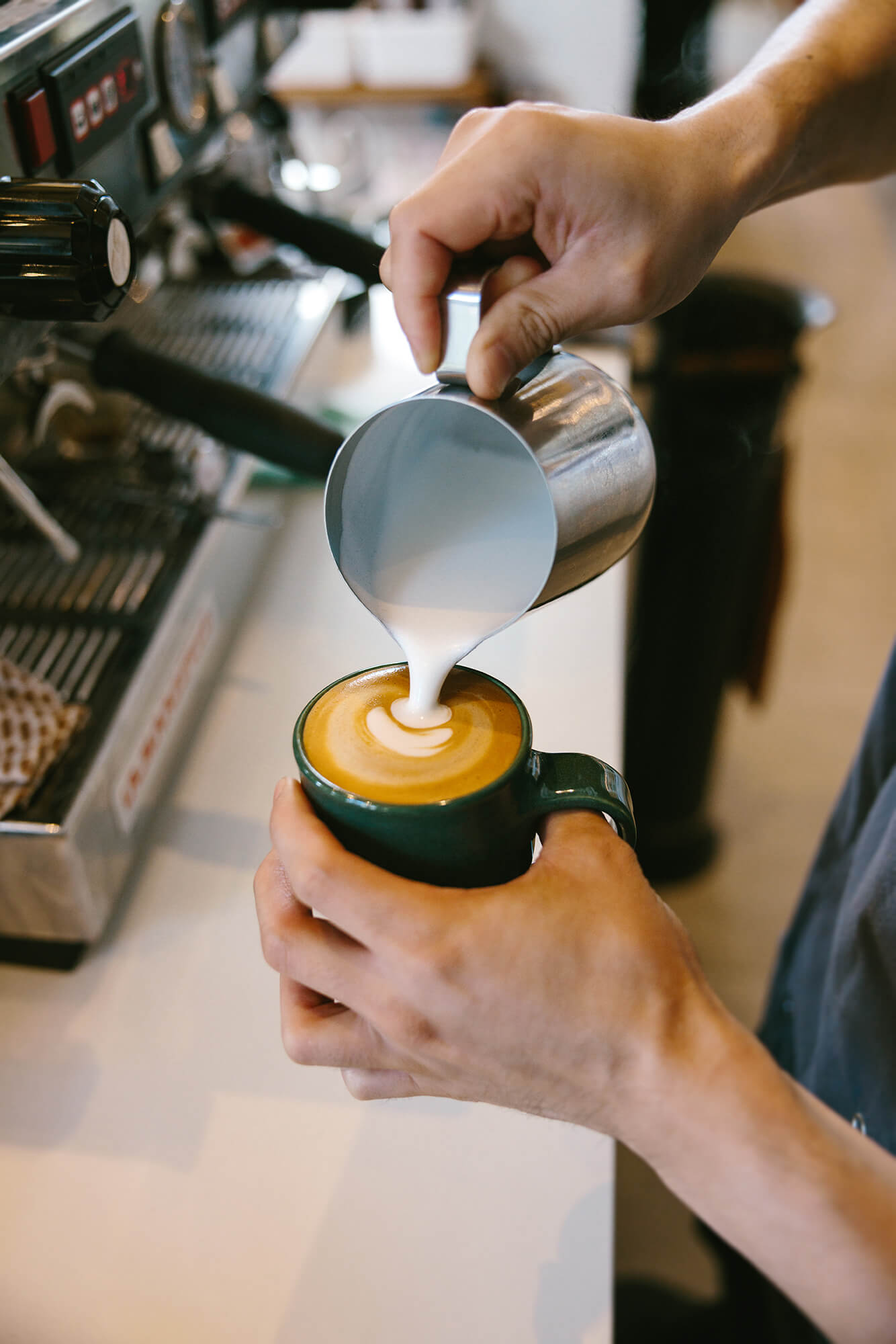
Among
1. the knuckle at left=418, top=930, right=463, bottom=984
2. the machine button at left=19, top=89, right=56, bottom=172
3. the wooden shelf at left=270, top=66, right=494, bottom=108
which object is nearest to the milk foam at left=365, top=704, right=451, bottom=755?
the knuckle at left=418, top=930, right=463, bottom=984

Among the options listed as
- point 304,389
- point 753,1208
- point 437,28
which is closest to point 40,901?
point 753,1208

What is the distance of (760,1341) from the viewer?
1.20m

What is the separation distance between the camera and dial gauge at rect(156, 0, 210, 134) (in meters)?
0.83

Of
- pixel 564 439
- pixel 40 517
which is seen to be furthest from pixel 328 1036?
pixel 40 517

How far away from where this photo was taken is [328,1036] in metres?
0.54

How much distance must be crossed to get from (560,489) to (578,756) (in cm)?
14

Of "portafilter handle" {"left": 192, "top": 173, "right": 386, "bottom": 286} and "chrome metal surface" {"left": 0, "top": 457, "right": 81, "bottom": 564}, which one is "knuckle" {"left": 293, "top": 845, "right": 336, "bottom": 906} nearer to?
→ "chrome metal surface" {"left": 0, "top": 457, "right": 81, "bottom": 564}

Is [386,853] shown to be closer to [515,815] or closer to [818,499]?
[515,815]

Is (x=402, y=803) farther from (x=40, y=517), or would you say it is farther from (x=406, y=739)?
(x=40, y=517)

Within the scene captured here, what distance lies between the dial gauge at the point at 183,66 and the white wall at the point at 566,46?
1.68 m

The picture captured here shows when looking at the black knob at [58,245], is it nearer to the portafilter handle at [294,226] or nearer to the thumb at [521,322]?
the thumb at [521,322]

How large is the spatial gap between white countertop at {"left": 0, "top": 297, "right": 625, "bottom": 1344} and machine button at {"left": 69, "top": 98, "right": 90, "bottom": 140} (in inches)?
21.4

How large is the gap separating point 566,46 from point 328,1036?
8.17 feet

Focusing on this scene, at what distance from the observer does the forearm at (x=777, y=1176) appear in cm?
44
